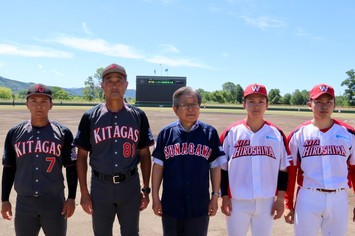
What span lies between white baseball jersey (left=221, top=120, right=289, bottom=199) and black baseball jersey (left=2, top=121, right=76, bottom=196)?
1677mm

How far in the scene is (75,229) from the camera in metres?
4.47

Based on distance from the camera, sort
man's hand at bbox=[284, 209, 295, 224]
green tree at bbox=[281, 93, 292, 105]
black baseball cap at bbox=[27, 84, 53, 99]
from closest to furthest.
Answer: black baseball cap at bbox=[27, 84, 53, 99] → man's hand at bbox=[284, 209, 295, 224] → green tree at bbox=[281, 93, 292, 105]

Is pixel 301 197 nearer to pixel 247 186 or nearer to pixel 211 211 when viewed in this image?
pixel 247 186

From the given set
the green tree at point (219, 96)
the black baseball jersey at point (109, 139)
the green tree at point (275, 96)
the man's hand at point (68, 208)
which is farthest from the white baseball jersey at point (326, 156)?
the green tree at point (219, 96)

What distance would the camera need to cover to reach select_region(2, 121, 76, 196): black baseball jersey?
126 inches

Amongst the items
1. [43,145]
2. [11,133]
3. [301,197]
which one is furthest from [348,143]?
[11,133]

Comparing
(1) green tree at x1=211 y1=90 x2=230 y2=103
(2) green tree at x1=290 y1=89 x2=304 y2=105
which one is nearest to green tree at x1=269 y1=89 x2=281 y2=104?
(2) green tree at x1=290 y1=89 x2=304 y2=105

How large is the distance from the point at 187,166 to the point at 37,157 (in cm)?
149

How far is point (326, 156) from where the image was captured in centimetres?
329

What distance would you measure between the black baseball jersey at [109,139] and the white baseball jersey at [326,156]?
1.72m

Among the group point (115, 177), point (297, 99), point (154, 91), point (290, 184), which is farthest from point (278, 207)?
point (297, 99)

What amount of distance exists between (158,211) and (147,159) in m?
0.58

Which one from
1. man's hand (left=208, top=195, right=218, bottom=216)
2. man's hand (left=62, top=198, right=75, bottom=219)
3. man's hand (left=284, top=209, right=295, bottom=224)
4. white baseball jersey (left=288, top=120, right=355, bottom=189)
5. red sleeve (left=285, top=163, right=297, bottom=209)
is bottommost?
man's hand (left=284, top=209, right=295, bottom=224)

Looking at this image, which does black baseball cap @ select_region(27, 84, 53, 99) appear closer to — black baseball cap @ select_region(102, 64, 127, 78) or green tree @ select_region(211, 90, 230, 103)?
black baseball cap @ select_region(102, 64, 127, 78)
